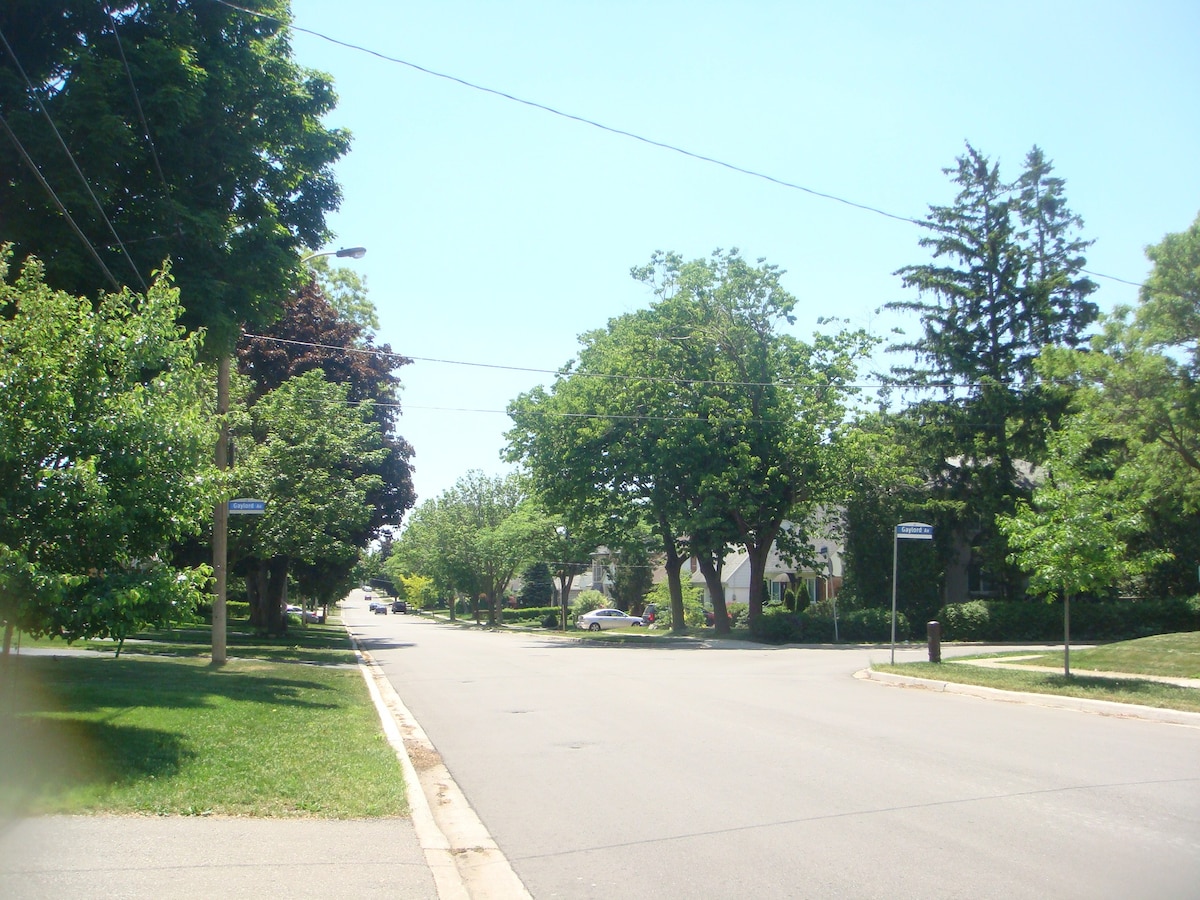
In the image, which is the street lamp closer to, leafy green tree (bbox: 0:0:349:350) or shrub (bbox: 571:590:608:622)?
leafy green tree (bbox: 0:0:349:350)

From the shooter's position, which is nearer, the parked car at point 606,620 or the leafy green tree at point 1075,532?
the leafy green tree at point 1075,532

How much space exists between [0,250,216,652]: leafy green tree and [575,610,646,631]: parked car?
160 feet

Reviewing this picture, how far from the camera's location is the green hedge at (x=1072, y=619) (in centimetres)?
3359

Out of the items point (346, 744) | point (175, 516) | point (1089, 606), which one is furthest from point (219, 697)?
point (1089, 606)

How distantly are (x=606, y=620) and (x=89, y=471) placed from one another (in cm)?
5172

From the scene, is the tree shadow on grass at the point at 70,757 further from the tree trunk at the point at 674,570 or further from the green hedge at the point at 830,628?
the tree trunk at the point at 674,570

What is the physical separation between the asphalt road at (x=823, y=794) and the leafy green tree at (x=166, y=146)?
8.59m

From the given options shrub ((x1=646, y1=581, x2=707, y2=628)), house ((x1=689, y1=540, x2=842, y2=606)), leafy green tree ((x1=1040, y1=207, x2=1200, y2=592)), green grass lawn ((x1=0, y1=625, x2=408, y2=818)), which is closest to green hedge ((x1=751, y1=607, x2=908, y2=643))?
house ((x1=689, y1=540, x2=842, y2=606))

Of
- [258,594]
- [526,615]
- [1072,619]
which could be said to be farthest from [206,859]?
[526,615]

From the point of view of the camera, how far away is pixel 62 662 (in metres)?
18.0

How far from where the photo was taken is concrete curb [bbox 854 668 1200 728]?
14.5m

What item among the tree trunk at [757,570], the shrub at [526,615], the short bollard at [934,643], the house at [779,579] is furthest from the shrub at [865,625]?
the shrub at [526,615]

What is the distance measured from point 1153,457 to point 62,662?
27.9 m

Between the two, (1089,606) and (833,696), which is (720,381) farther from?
(833,696)
